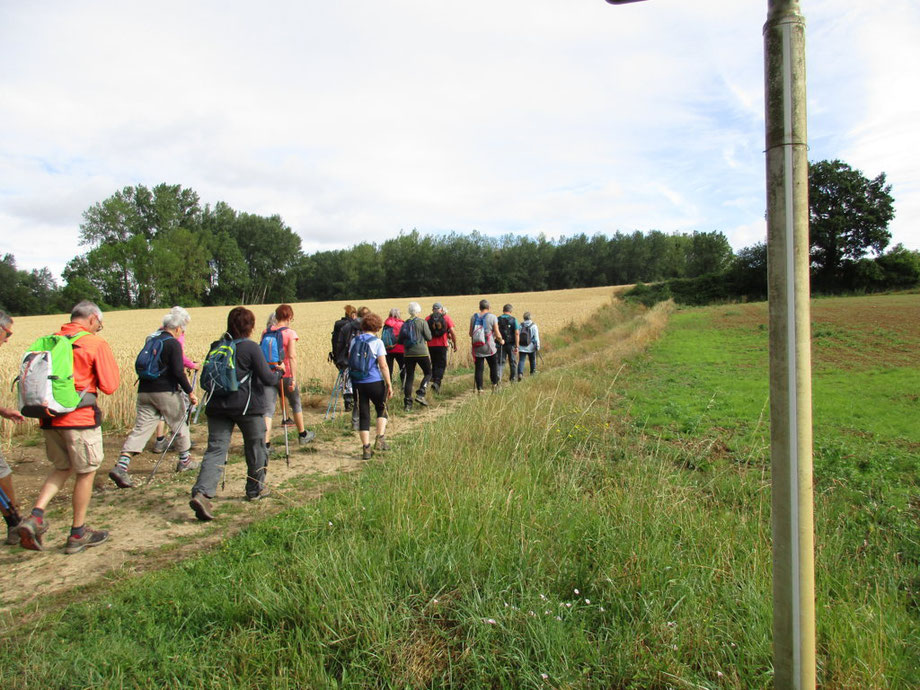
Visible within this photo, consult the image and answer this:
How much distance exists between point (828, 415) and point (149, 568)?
9.90m

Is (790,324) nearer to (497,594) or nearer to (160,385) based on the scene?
(497,594)

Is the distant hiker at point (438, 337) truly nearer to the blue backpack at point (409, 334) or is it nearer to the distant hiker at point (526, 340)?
the blue backpack at point (409, 334)

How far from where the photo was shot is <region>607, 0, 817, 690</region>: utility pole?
65.2 inches

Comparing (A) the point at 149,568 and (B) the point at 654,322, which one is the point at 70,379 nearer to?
(A) the point at 149,568

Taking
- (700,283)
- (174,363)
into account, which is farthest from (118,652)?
(700,283)

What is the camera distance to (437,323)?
36.5ft

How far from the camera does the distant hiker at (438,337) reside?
11.1 metres

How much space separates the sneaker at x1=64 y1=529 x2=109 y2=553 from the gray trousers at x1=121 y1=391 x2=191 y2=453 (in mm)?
1942

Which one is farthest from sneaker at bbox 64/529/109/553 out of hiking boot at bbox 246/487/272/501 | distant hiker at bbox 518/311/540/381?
distant hiker at bbox 518/311/540/381

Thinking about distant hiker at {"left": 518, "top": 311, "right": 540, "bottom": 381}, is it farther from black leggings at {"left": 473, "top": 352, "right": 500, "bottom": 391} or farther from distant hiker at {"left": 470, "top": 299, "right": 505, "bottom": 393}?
distant hiker at {"left": 470, "top": 299, "right": 505, "bottom": 393}

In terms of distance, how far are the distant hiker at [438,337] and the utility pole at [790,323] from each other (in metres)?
9.20

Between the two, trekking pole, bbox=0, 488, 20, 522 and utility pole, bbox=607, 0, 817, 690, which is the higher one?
utility pole, bbox=607, 0, 817, 690

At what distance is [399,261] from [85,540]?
306 feet

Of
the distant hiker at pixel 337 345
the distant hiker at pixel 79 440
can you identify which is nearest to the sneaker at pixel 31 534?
the distant hiker at pixel 79 440
